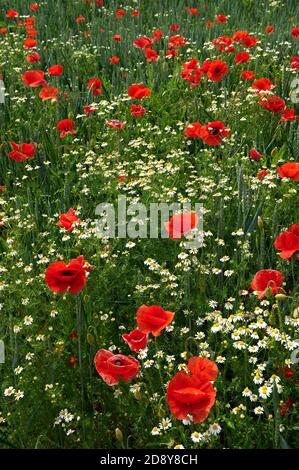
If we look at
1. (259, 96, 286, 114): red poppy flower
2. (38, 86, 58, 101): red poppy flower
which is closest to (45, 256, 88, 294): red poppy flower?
(259, 96, 286, 114): red poppy flower

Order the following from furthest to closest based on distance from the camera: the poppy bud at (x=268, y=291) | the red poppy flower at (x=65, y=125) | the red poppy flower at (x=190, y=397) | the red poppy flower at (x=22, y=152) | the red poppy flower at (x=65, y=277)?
the red poppy flower at (x=65, y=125) < the red poppy flower at (x=22, y=152) < the poppy bud at (x=268, y=291) < the red poppy flower at (x=65, y=277) < the red poppy flower at (x=190, y=397)

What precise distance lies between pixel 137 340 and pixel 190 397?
0.35 meters

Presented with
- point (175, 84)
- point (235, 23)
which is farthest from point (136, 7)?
point (175, 84)

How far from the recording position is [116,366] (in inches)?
67.9

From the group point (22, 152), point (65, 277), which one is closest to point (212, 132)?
point (22, 152)

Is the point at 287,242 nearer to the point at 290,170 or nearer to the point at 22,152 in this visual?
the point at 290,170

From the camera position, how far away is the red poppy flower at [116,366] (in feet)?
5.71

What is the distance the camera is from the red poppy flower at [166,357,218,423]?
1561mm

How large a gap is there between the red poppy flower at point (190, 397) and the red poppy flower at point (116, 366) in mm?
190

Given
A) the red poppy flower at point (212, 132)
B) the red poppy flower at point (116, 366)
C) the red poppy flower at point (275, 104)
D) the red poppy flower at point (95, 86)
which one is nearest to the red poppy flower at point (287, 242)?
the red poppy flower at point (116, 366)

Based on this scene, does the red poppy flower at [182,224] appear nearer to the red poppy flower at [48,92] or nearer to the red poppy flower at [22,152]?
the red poppy flower at [22,152]
